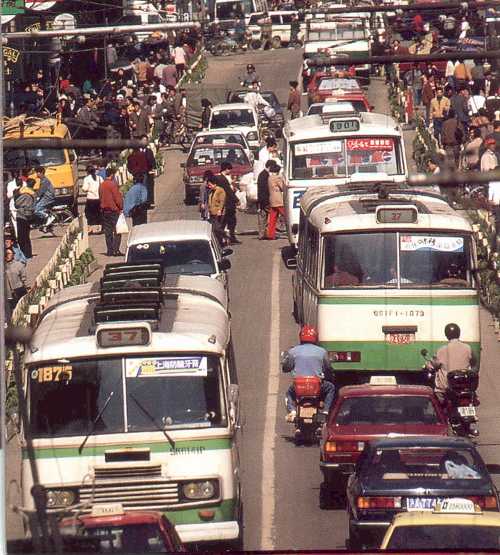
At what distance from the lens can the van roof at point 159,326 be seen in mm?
13867

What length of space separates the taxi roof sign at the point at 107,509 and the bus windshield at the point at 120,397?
745 millimetres

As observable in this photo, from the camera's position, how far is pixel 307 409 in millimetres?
17219

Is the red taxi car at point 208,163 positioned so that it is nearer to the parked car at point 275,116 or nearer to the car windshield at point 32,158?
the parked car at point 275,116

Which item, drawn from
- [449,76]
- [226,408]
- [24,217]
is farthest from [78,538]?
[449,76]

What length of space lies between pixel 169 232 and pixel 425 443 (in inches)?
358

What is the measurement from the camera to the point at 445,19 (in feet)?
70.2

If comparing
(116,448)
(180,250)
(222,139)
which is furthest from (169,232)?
(222,139)

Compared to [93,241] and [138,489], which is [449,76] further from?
[138,489]

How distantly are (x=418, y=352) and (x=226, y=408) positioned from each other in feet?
20.1

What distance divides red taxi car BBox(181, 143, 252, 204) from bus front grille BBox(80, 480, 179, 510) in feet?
66.0

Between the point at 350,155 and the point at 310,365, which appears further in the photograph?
the point at 350,155

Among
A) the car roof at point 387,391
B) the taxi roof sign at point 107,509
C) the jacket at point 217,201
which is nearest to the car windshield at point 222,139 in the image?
the jacket at point 217,201

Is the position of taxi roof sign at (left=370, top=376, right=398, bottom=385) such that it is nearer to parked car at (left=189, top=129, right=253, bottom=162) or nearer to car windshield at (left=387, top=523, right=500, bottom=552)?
car windshield at (left=387, top=523, right=500, bottom=552)

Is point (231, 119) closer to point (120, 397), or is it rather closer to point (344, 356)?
point (344, 356)
